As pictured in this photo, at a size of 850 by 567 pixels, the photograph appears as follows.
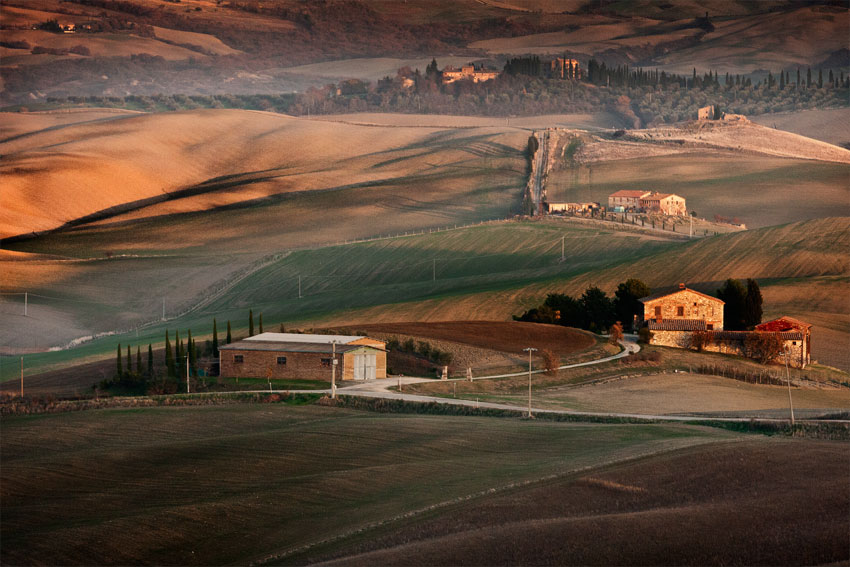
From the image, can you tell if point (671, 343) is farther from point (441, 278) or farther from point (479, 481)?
point (479, 481)

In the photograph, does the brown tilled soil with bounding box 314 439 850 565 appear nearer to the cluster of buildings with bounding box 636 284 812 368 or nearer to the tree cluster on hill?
the cluster of buildings with bounding box 636 284 812 368

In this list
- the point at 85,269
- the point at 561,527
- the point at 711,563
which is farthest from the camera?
the point at 85,269

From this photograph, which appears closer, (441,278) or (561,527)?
(561,527)

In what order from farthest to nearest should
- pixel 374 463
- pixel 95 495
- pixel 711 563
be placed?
1. pixel 374 463
2. pixel 95 495
3. pixel 711 563

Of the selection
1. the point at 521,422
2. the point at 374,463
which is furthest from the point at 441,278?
the point at 374,463

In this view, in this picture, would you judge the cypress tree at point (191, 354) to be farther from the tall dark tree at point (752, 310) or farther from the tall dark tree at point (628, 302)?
the tall dark tree at point (752, 310)

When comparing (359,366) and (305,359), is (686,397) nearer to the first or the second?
(359,366)

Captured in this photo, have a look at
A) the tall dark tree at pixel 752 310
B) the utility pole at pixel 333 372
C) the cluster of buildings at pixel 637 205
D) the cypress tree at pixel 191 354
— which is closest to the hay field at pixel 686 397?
the utility pole at pixel 333 372
